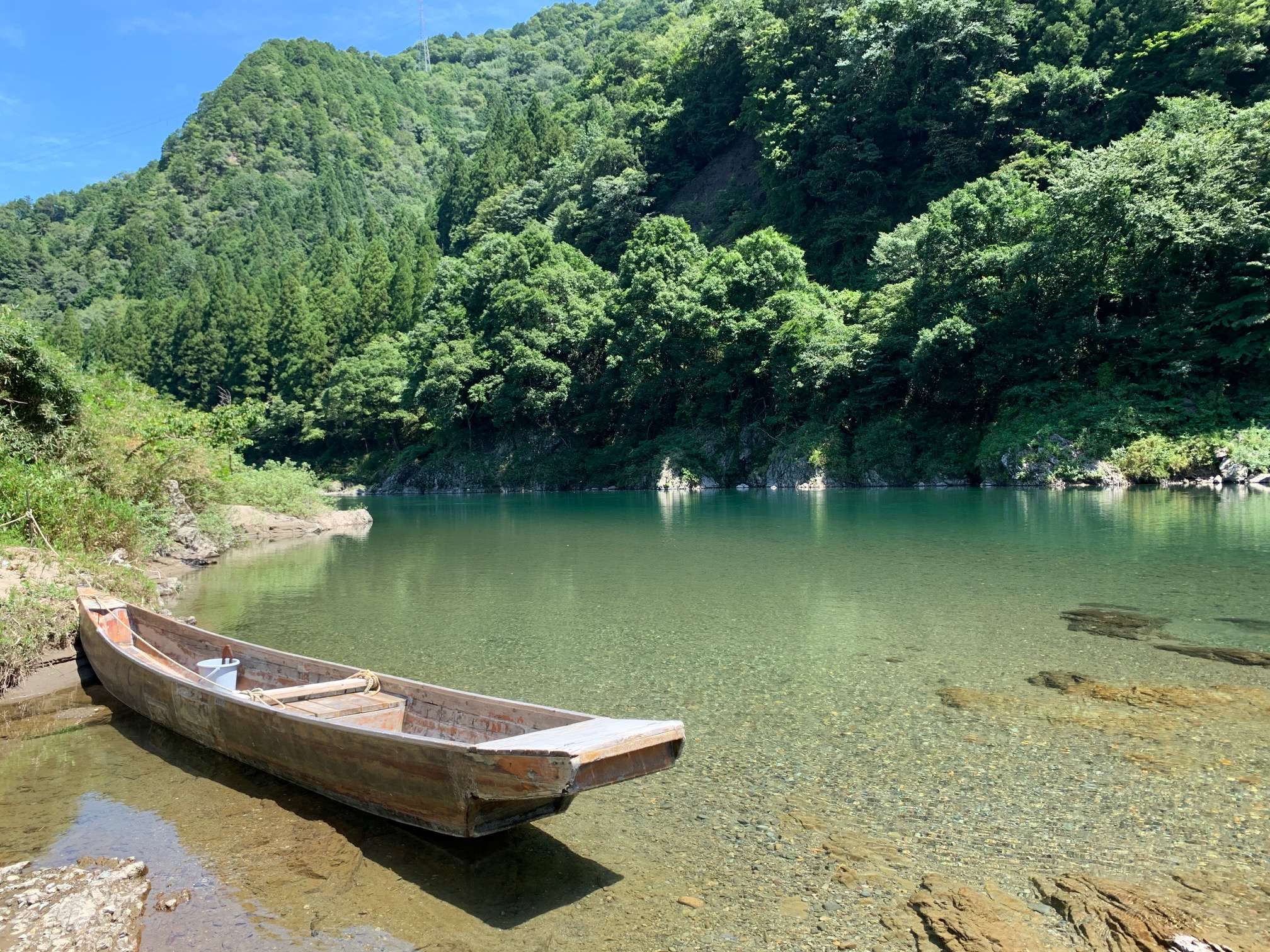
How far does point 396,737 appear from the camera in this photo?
5176 mm

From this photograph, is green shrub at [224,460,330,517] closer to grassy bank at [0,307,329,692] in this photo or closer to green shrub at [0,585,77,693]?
grassy bank at [0,307,329,692]

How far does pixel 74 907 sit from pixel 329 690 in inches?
101

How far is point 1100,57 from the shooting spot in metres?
47.3

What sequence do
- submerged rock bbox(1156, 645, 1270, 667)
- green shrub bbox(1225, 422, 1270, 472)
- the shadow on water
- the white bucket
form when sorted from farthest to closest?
1. green shrub bbox(1225, 422, 1270, 472)
2. submerged rock bbox(1156, 645, 1270, 667)
3. the white bucket
4. the shadow on water

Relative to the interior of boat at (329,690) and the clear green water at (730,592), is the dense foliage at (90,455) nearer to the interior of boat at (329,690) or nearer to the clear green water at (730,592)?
the clear green water at (730,592)

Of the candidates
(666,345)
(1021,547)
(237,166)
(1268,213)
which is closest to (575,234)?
(666,345)

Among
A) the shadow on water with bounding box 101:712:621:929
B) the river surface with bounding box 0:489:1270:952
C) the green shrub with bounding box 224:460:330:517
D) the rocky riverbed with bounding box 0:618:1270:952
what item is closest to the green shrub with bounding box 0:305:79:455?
the river surface with bounding box 0:489:1270:952

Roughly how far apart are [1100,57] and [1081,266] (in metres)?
19.7

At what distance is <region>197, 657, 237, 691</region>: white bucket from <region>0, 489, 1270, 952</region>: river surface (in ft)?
2.48

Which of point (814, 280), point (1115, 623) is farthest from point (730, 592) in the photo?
point (814, 280)

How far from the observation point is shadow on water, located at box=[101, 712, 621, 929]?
16.3 ft

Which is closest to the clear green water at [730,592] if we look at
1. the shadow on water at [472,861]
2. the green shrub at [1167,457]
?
the shadow on water at [472,861]

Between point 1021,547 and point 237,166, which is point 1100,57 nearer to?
point 1021,547

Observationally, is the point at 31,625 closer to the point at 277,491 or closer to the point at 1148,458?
the point at 277,491
